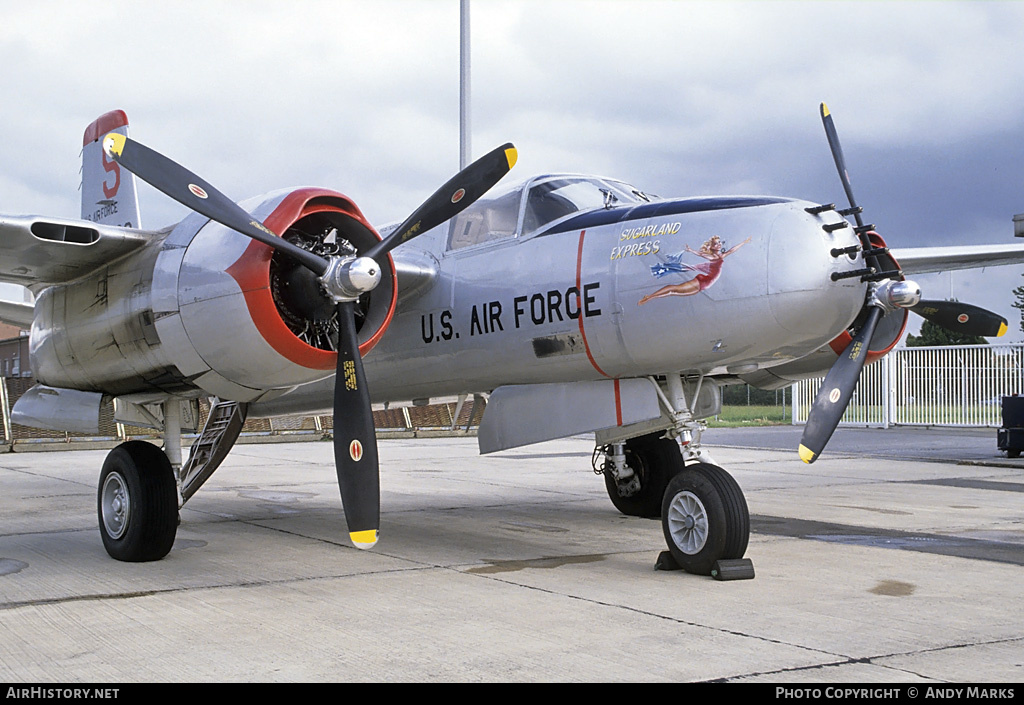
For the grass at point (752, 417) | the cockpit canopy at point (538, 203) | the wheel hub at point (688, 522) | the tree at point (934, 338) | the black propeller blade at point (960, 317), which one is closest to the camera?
the wheel hub at point (688, 522)

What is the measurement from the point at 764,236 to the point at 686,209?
708 millimetres

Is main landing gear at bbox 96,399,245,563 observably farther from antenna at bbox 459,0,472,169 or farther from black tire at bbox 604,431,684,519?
antenna at bbox 459,0,472,169

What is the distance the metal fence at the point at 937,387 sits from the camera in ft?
97.4

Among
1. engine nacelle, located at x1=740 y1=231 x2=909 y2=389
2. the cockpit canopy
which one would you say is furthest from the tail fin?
engine nacelle, located at x1=740 y1=231 x2=909 y2=389

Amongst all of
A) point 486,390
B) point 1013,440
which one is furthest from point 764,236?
point 1013,440

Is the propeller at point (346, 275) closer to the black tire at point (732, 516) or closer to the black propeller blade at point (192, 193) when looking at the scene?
the black propeller blade at point (192, 193)

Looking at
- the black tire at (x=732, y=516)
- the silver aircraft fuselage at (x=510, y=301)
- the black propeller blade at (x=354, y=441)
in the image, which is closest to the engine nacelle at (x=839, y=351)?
the silver aircraft fuselage at (x=510, y=301)

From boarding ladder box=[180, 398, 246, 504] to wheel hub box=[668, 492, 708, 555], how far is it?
4666 millimetres

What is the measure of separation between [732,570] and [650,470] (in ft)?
13.0

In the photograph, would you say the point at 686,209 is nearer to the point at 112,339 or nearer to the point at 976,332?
the point at 976,332

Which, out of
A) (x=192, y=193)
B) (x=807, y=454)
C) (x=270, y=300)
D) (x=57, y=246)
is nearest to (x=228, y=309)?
(x=270, y=300)

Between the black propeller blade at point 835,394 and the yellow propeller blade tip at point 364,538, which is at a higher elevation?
the black propeller blade at point 835,394

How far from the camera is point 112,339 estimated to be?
8.45 meters

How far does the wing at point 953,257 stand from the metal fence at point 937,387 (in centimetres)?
2055
